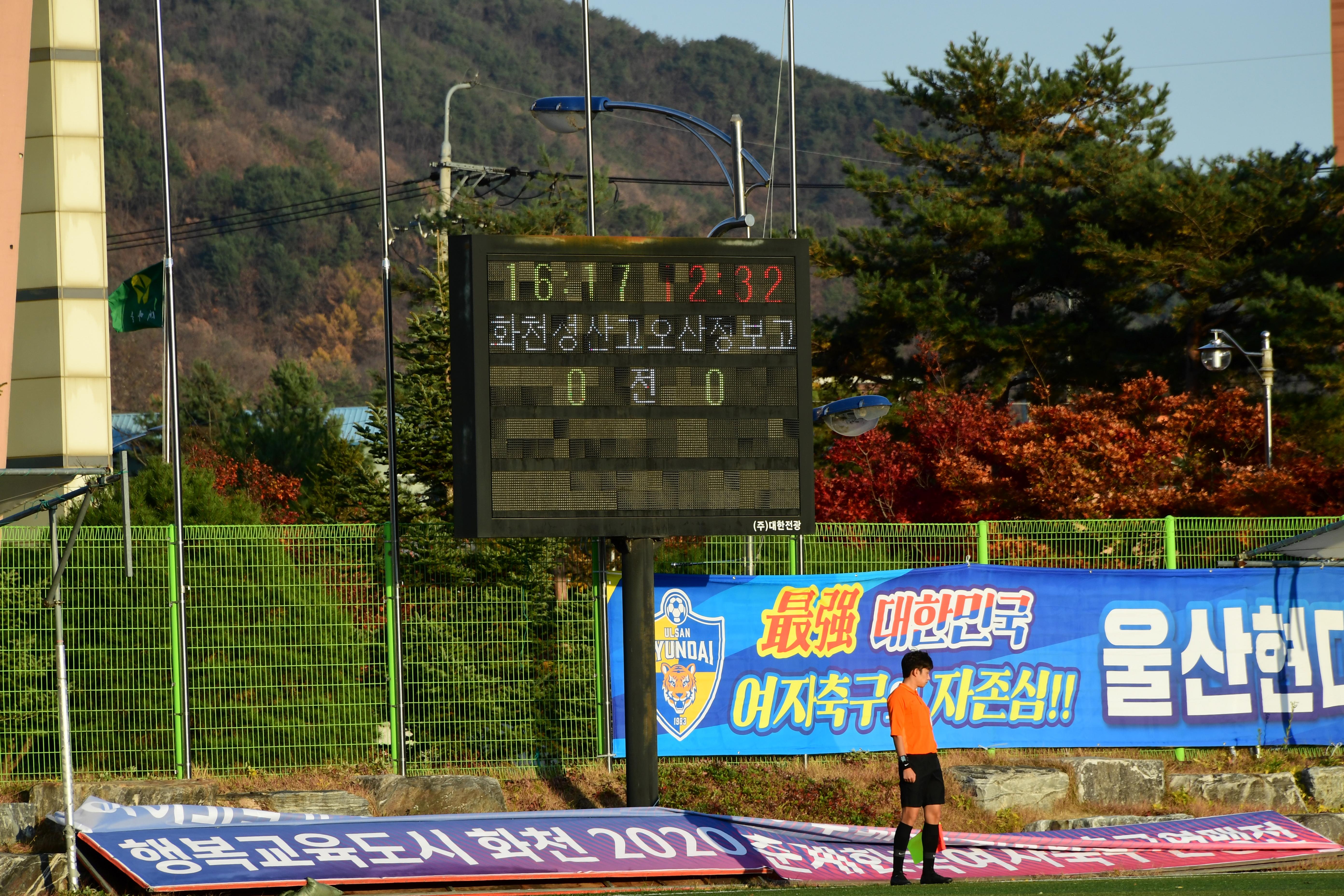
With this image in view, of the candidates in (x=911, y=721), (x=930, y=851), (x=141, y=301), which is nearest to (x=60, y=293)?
(x=141, y=301)

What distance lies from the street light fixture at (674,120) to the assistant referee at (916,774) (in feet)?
19.2

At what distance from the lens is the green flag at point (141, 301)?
49.6 ft

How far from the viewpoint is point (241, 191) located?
342 feet

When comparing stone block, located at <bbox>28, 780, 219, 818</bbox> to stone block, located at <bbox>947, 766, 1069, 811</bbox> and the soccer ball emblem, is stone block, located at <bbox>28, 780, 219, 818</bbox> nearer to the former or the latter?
the soccer ball emblem

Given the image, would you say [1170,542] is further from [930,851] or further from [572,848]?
[572,848]

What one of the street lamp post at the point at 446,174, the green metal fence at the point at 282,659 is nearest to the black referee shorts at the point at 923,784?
the green metal fence at the point at 282,659

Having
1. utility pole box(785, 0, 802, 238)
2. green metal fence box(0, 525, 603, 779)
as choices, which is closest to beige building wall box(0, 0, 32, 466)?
green metal fence box(0, 525, 603, 779)

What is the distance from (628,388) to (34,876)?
574 centimetres

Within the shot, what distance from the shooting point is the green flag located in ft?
49.6

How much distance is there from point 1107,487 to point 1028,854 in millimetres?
9146

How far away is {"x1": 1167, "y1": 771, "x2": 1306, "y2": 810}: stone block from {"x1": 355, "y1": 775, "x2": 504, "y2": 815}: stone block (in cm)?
661

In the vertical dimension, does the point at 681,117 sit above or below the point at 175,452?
above

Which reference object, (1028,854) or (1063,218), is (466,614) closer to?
(1028,854)

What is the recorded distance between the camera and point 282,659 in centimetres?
1353
